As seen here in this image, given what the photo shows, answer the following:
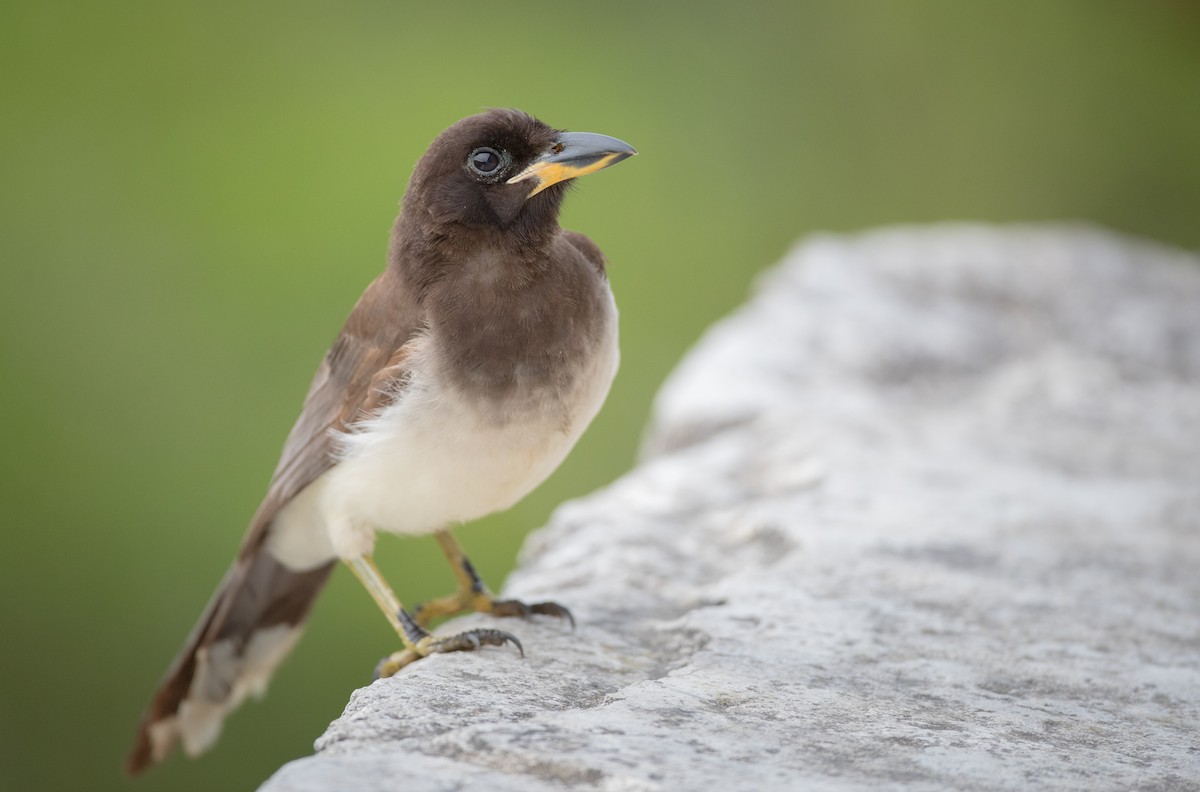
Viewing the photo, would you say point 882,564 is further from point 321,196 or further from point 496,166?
point 321,196

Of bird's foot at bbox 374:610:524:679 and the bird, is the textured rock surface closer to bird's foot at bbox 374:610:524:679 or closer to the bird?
bird's foot at bbox 374:610:524:679

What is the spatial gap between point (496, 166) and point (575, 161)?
0.70ft

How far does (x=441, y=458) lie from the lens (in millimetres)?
3572

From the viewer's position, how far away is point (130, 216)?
8.76 meters

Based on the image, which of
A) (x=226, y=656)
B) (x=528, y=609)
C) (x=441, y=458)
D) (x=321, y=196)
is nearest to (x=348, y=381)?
(x=441, y=458)

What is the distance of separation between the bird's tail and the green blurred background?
2255 mm

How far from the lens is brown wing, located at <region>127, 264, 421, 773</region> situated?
4.05 m

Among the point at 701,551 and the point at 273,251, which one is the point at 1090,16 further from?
the point at 701,551

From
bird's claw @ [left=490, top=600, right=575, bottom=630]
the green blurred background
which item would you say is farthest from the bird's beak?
the green blurred background

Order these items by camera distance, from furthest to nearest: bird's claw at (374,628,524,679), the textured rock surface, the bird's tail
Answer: the bird's tail
bird's claw at (374,628,524,679)
the textured rock surface

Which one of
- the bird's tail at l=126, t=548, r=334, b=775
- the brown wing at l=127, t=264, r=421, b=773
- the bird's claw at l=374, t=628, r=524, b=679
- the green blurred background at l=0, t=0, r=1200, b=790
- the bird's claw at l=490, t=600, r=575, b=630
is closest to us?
the bird's claw at l=374, t=628, r=524, b=679

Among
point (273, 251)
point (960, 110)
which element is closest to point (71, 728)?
point (273, 251)

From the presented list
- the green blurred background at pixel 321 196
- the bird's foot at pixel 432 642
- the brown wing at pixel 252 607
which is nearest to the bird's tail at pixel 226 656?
the brown wing at pixel 252 607

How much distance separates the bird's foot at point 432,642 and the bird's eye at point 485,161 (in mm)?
1203
